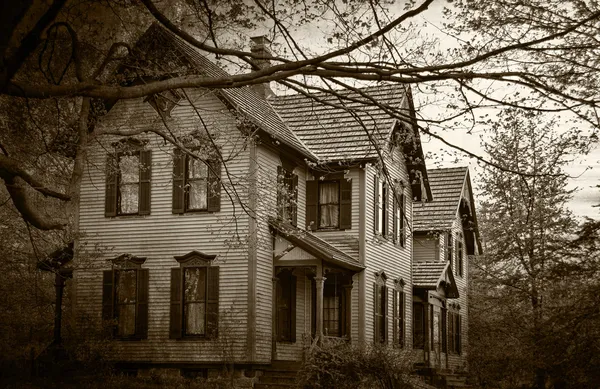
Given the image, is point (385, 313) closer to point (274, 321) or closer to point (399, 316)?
point (399, 316)

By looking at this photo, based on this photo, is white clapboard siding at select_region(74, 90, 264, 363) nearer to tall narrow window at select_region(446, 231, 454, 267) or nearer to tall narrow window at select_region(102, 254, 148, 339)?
tall narrow window at select_region(102, 254, 148, 339)

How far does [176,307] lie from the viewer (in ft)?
79.9

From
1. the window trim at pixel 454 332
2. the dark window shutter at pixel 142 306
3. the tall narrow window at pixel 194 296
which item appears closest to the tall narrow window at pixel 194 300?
the tall narrow window at pixel 194 296

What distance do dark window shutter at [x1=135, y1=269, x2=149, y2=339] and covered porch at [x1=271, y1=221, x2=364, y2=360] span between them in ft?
12.0

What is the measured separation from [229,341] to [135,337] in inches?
125

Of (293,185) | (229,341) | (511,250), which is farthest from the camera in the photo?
(511,250)

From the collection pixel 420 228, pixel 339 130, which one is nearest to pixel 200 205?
pixel 339 130

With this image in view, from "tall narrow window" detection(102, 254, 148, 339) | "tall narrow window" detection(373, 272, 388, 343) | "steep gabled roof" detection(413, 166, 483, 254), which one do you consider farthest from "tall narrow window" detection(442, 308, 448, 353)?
"tall narrow window" detection(102, 254, 148, 339)

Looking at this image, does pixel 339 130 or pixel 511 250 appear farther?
pixel 511 250

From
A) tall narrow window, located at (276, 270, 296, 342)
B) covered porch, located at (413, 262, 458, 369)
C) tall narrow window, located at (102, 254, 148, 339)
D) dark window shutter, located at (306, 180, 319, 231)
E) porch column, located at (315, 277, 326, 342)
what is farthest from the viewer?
covered porch, located at (413, 262, 458, 369)

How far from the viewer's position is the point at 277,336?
25562 mm

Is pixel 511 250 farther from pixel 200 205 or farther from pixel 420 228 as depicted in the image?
pixel 200 205

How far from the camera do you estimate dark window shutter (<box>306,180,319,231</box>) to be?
91.4ft

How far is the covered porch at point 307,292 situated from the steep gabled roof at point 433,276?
22.6 ft
